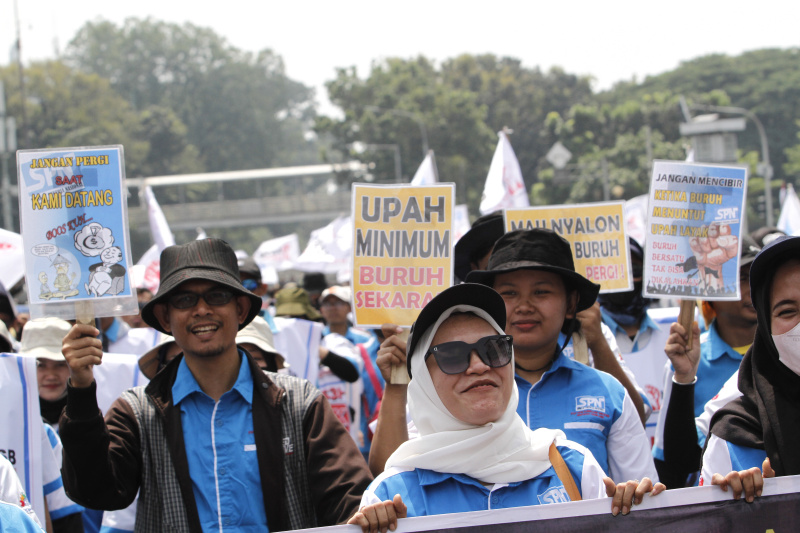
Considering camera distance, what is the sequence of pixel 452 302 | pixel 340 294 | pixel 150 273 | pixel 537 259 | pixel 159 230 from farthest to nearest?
1. pixel 150 273
2. pixel 340 294
3. pixel 159 230
4. pixel 537 259
5. pixel 452 302

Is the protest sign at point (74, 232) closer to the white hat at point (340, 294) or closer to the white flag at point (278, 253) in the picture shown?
the white hat at point (340, 294)

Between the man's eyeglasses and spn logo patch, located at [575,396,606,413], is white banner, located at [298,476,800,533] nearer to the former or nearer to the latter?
spn logo patch, located at [575,396,606,413]

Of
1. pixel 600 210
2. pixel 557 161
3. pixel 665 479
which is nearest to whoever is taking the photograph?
pixel 665 479

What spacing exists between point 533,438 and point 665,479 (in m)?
1.29

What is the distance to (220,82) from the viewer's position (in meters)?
111

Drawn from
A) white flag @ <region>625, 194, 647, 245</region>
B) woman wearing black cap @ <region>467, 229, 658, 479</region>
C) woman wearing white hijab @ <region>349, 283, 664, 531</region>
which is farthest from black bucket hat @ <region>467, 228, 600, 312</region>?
white flag @ <region>625, 194, 647, 245</region>

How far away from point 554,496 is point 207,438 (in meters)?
1.21

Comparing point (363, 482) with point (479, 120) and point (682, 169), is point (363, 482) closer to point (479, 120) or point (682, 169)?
point (682, 169)

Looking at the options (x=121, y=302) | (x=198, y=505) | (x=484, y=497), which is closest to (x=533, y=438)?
(x=484, y=497)

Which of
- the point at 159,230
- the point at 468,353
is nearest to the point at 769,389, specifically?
the point at 468,353

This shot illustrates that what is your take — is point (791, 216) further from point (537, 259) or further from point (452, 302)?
point (452, 302)

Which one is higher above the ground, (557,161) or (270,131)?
(270,131)

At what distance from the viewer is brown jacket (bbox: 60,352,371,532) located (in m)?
2.95

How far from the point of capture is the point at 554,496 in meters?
2.50
